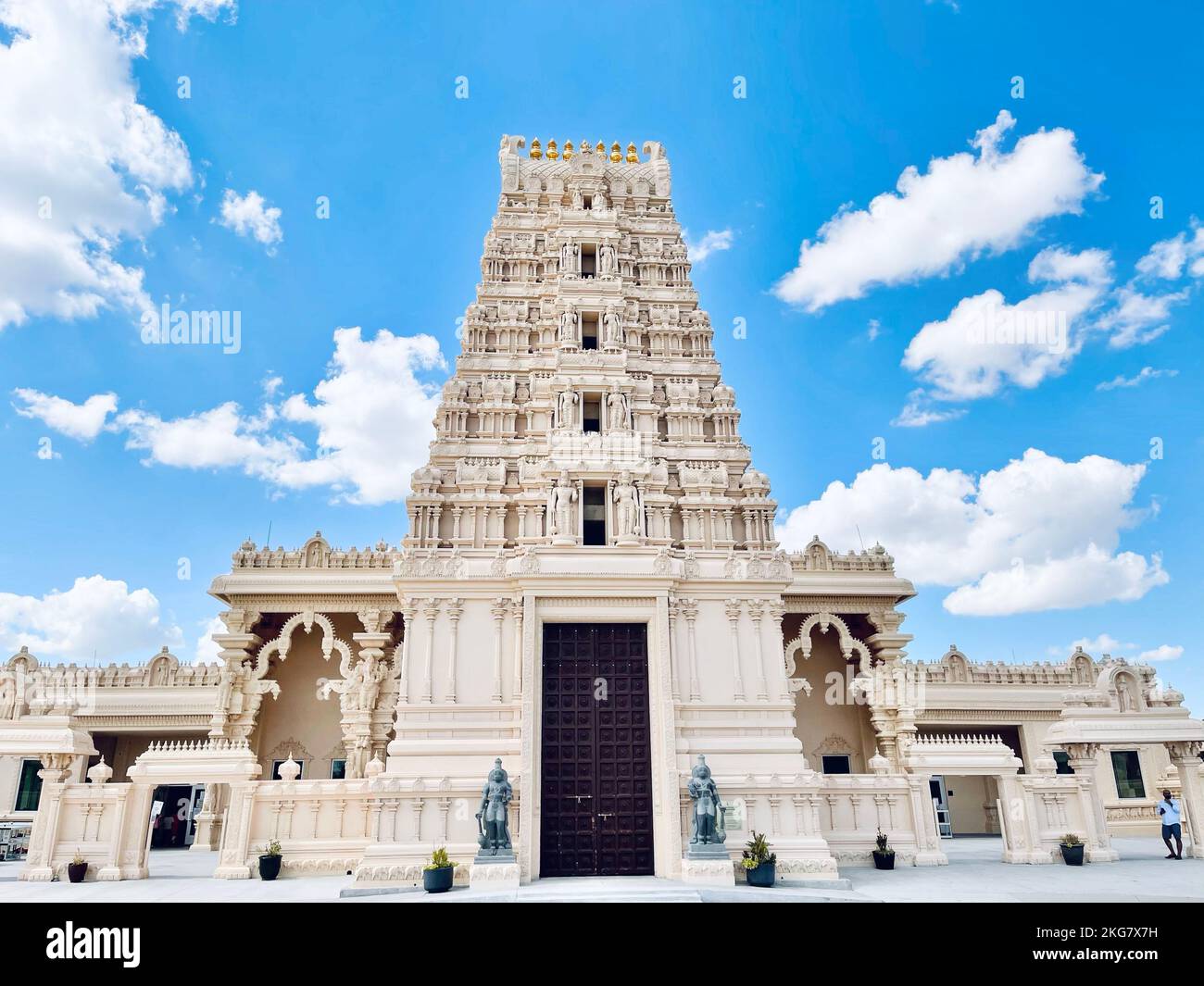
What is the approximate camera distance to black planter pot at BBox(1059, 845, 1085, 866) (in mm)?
19188

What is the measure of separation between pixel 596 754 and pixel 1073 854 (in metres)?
12.5

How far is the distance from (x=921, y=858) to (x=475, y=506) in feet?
48.6

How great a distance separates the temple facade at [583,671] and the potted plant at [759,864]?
1.60 ft

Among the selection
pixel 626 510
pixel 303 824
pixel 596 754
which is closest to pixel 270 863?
pixel 303 824

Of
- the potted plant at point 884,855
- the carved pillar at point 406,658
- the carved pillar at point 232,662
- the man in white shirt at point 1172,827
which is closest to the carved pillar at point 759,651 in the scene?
the potted plant at point 884,855

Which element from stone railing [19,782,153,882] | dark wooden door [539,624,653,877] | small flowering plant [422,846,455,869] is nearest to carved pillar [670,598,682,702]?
dark wooden door [539,624,653,877]

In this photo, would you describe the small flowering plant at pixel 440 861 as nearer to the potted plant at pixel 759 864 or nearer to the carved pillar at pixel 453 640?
the carved pillar at pixel 453 640

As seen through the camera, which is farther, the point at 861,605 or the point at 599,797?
the point at 861,605

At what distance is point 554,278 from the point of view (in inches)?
1014

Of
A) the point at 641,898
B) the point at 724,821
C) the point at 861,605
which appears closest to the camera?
the point at 641,898

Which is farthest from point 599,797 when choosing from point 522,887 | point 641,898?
point 641,898

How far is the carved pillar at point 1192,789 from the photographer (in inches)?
807

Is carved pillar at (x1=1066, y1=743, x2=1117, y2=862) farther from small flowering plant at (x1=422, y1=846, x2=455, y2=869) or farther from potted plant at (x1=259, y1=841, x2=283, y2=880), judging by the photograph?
potted plant at (x1=259, y1=841, x2=283, y2=880)
